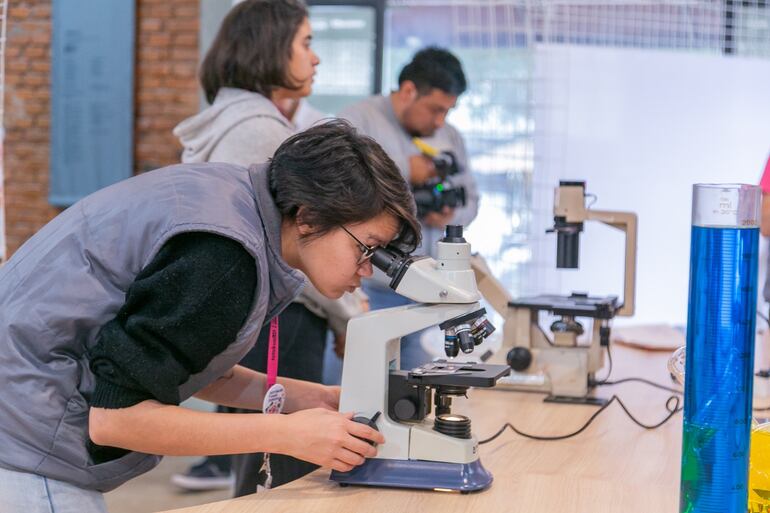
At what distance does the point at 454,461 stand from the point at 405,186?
0.40m

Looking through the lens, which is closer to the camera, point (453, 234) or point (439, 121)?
point (453, 234)

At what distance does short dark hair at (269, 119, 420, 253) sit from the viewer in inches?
52.7

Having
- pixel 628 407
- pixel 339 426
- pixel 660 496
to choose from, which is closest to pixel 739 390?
pixel 660 496

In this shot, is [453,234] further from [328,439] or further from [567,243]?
[567,243]

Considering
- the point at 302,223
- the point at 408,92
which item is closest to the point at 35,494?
the point at 302,223

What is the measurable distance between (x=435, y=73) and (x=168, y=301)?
2.10 metres

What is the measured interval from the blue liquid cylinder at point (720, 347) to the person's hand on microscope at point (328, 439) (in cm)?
49

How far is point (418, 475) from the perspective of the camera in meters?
1.41

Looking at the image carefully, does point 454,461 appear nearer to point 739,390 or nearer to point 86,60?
point 739,390

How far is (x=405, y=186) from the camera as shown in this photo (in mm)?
1413

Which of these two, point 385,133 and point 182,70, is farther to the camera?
point 182,70

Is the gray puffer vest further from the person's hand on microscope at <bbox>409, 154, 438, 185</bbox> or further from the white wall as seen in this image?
the white wall

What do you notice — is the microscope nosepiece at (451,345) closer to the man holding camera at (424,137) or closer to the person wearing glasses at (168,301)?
the person wearing glasses at (168,301)

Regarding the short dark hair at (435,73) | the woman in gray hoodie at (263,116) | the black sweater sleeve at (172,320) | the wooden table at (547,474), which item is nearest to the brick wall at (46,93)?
the short dark hair at (435,73)
